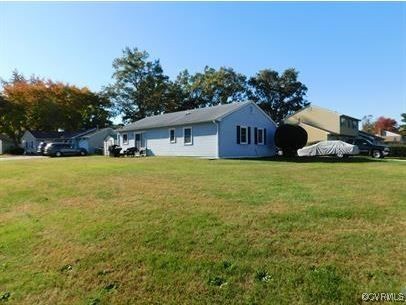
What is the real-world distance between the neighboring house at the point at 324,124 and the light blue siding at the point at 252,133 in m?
14.2

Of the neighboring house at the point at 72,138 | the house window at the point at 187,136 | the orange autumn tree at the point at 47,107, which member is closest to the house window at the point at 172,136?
the house window at the point at 187,136

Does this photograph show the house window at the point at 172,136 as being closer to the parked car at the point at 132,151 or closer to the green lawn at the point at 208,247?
the parked car at the point at 132,151

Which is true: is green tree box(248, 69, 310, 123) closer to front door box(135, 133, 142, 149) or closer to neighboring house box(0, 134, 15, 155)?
front door box(135, 133, 142, 149)

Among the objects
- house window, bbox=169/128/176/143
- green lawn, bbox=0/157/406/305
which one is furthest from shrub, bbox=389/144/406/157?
green lawn, bbox=0/157/406/305

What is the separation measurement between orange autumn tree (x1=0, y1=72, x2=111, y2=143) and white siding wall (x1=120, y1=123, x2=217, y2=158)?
28.7 meters

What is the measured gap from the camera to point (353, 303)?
4180mm

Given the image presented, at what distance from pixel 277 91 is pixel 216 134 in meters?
35.1

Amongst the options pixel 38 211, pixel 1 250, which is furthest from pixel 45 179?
pixel 1 250

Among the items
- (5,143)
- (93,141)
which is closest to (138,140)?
(93,141)

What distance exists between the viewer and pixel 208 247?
18.6 ft

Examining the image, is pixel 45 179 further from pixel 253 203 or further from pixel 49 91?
pixel 49 91

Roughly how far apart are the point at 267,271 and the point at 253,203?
2855mm

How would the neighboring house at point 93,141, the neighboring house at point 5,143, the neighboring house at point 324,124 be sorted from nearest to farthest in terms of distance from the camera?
the neighboring house at point 324,124 → the neighboring house at point 93,141 → the neighboring house at point 5,143

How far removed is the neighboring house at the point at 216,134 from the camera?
2359 cm
